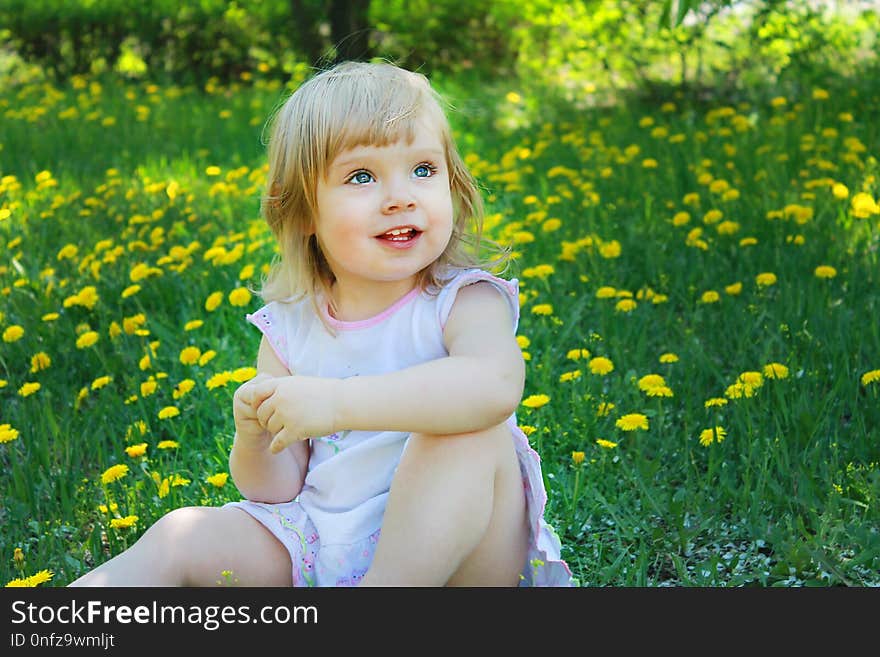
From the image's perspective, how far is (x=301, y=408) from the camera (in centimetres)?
154

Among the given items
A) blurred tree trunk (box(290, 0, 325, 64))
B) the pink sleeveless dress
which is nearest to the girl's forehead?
the pink sleeveless dress

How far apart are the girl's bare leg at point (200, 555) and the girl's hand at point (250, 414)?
124mm

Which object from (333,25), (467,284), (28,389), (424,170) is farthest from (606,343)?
(333,25)

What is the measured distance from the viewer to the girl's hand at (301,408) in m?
Result: 1.54

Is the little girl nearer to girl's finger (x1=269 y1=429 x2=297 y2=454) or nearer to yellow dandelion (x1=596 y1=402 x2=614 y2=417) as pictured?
girl's finger (x1=269 y1=429 x2=297 y2=454)

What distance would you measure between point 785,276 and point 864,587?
52.3 inches

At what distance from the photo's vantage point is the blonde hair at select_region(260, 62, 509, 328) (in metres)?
1.68

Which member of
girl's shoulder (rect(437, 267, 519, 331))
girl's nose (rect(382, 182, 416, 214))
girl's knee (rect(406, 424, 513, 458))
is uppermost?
girl's nose (rect(382, 182, 416, 214))

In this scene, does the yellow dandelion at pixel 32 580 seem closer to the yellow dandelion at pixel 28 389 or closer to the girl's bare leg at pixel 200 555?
the girl's bare leg at pixel 200 555

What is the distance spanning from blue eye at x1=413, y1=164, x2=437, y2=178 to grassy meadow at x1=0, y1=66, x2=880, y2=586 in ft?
2.08

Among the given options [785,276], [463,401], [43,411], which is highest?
[463,401]

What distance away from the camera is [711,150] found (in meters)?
4.11
